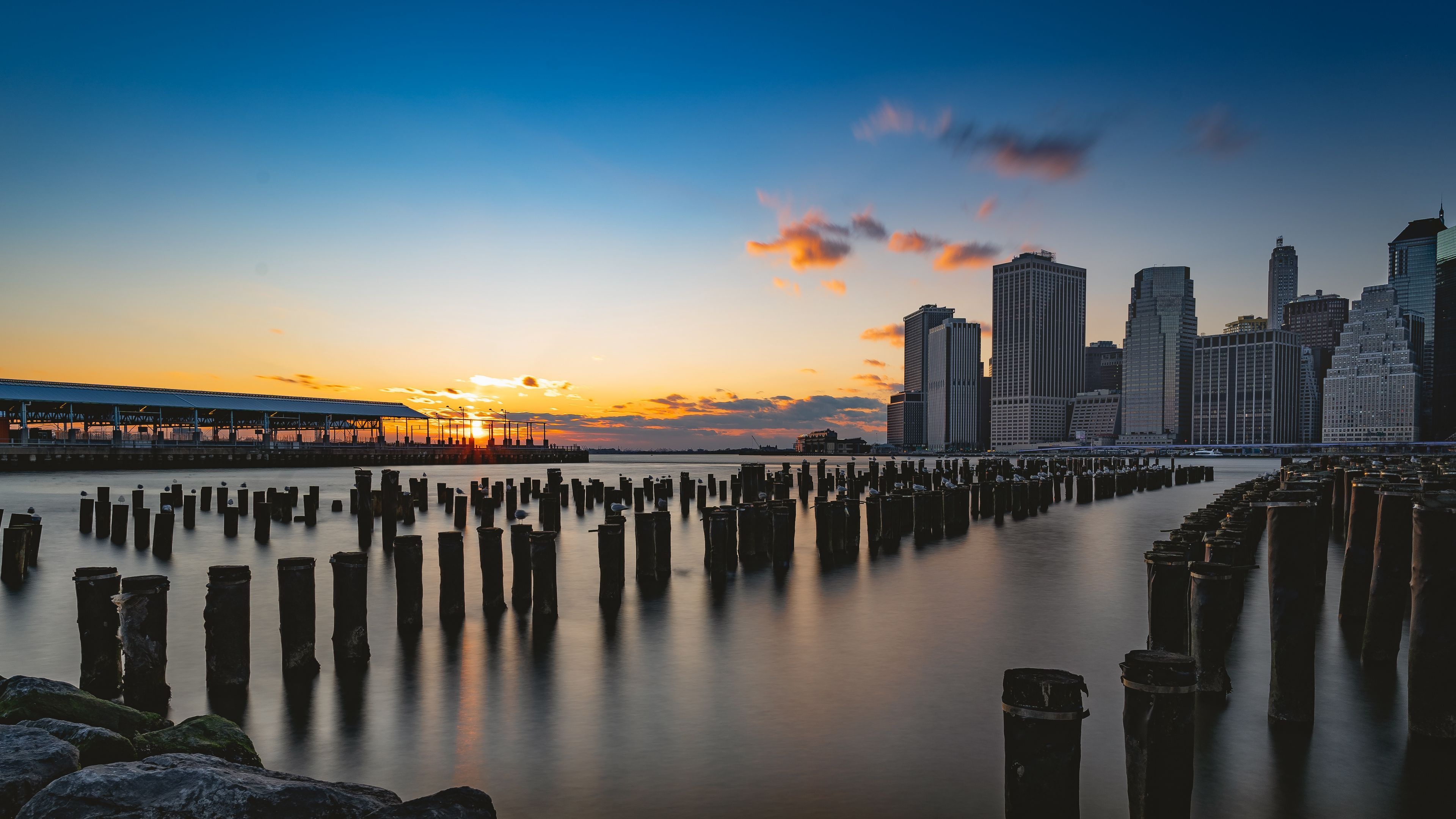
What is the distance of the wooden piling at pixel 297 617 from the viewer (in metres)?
8.45

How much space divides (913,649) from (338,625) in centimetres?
736

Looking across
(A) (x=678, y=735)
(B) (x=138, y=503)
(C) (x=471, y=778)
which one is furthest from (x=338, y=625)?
(B) (x=138, y=503)

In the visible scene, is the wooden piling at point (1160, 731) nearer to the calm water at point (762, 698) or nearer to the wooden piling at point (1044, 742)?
the wooden piling at point (1044, 742)

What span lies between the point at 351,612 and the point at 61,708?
376cm

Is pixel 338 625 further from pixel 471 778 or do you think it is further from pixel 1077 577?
pixel 1077 577

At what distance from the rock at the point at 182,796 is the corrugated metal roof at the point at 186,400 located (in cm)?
8221

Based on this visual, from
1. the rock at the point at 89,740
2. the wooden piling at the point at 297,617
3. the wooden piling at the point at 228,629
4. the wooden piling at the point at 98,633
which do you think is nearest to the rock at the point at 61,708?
the rock at the point at 89,740

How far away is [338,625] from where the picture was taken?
30.6 feet

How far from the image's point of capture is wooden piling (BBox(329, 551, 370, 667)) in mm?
8992

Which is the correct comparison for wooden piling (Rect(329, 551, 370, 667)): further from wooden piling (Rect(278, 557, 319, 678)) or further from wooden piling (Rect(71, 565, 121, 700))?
wooden piling (Rect(71, 565, 121, 700))

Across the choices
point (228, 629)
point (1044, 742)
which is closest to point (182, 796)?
point (1044, 742)

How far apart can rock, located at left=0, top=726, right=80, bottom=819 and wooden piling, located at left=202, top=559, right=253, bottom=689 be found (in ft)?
11.2

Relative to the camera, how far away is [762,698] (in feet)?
28.3

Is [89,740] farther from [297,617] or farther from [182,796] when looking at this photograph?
[297,617]
